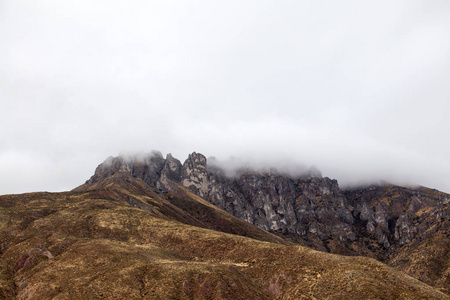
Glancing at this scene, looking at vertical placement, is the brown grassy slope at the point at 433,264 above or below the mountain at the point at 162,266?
below

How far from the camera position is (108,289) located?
52.4 meters

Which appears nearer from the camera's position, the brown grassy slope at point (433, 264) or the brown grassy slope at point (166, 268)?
the brown grassy slope at point (166, 268)

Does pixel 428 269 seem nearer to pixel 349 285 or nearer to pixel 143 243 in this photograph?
pixel 349 285

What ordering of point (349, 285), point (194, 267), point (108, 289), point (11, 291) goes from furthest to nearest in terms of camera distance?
point (194, 267), point (11, 291), point (108, 289), point (349, 285)

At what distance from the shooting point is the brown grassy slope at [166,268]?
51094 millimetres

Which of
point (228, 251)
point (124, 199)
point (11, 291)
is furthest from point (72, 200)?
point (228, 251)

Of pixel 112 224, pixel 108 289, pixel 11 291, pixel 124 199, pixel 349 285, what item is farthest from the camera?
pixel 124 199

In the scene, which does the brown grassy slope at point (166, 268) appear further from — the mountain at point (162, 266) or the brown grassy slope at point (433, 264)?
the brown grassy slope at point (433, 264)

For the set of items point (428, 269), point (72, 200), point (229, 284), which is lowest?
point (428, 269)

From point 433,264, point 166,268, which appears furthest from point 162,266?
point 433,264

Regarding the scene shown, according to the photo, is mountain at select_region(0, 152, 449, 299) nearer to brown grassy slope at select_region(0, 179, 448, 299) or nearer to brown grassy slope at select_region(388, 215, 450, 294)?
brown grassy slope at select_region(0, 179, 448, 299)

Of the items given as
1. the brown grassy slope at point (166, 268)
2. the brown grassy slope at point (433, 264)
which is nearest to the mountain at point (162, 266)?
the brown grassy slope at point (166, 268)

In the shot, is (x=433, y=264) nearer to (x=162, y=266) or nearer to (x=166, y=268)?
(x=166, y=268)

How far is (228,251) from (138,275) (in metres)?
31.4
